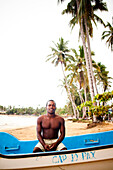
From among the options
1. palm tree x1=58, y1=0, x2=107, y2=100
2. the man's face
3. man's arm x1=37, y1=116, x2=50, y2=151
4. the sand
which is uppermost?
palm tree x1=58, y1=0, x2=107, y2=100

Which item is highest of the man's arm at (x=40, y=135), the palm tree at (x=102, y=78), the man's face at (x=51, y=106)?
the palm tree at (x=102, y=78)

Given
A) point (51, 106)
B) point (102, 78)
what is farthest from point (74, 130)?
point (102, 78)

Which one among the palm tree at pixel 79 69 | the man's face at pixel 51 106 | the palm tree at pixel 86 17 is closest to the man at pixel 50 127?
the man's face at pixel 51 106

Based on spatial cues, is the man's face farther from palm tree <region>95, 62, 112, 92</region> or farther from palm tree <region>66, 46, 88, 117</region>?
palm tree <region>66, 46, 88, 117</region>

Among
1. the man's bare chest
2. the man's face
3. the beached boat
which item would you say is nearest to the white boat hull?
the beached boat

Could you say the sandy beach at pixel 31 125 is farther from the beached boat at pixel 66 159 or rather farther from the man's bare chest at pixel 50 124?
the beached boat at pixel 66 159

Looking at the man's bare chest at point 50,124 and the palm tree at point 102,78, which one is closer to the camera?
the man's bare chest at point 50,124

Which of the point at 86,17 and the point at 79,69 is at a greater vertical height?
the point at 86,17

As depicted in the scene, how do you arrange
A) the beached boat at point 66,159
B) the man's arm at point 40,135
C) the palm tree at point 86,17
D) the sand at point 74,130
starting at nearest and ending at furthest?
the beached boat at point 66,159 → the man's arm at point 40,135 → the sand at point 74,130 → the palm tree at point 86,17

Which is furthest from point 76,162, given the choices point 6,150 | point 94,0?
point 94,0

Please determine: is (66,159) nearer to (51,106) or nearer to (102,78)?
(51,106)

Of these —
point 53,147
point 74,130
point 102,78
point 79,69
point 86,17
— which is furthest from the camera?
point 79,69

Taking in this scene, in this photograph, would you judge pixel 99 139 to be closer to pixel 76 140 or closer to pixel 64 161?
pixel 76 140

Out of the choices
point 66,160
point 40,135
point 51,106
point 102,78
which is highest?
point 102,78
